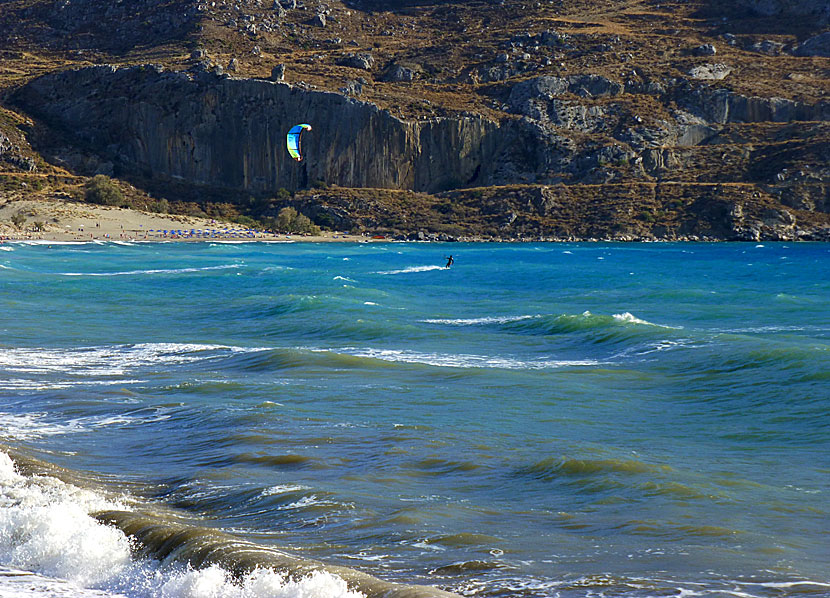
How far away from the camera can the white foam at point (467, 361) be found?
64.4ft

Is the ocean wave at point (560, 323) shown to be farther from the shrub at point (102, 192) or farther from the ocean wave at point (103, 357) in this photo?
the shrub at point (102, 192)

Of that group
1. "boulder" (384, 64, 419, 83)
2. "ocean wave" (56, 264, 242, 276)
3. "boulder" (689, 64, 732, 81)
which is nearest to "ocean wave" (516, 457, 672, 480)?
"ocean wave" (56, 264, 242, 276)

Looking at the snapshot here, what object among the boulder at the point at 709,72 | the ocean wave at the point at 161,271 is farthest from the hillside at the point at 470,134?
the ocean wave at the point at 161,271

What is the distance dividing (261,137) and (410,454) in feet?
295

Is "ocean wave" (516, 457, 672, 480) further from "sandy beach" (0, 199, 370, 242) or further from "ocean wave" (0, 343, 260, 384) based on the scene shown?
"sandy beach" (0, 199, 370, 242)

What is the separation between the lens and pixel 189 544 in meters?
8.16

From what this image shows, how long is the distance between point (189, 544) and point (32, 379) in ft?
33.6

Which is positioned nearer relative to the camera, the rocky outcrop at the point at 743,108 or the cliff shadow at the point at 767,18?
the rocky outcrop at the point at 743,108

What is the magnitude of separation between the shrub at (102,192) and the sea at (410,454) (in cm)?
6327

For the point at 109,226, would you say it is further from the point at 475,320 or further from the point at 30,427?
the point at 30,427

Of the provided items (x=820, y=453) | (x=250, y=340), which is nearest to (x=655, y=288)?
(x=250, y=340)

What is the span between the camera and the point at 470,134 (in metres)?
97.4

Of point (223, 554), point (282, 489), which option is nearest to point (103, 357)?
point (282, 489)

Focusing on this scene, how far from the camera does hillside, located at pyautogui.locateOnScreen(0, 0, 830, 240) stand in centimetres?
9150
